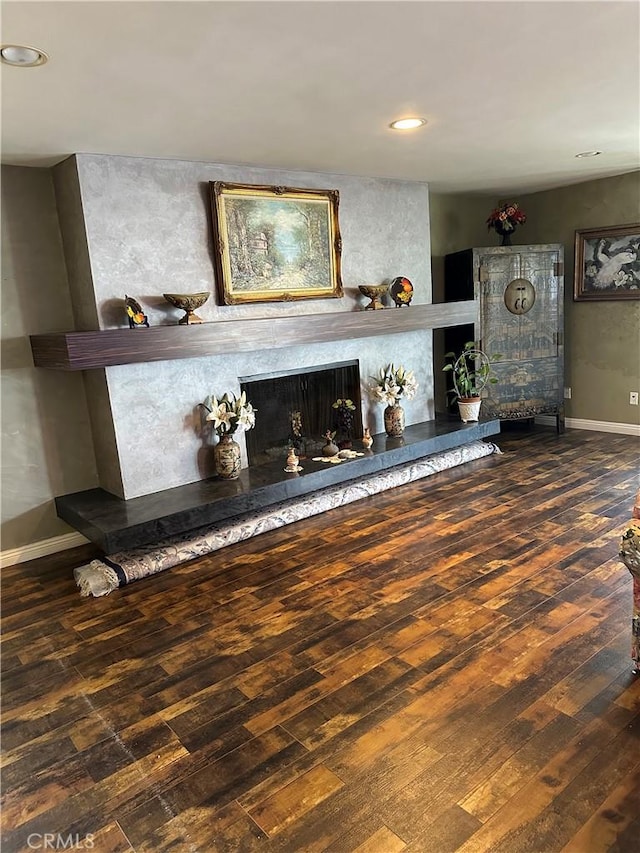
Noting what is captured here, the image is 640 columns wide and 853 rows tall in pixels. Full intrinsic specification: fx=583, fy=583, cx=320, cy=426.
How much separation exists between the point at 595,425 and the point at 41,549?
4996mm

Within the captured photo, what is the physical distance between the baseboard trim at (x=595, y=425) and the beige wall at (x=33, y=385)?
14.9 ft

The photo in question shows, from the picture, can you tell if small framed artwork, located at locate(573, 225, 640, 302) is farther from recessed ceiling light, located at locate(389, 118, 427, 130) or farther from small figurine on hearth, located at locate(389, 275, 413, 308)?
recessed ceiling light, located at locate(389, 118, 427, 130)

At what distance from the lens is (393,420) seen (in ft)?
15.6

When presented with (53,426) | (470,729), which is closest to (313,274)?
(53,426)

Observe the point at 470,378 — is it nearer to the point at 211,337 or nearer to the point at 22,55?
the point at 211,337

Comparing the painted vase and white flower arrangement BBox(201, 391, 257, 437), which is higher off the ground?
white flower arrangement BBox(201, 391, 257, 437)

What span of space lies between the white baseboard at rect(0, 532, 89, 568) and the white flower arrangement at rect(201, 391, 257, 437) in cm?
117

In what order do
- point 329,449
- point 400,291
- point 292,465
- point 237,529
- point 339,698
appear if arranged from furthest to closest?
point 400,291, point 329,449, point 292,465, point 237,529, point 339,698

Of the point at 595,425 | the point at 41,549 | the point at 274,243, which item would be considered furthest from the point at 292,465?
the point at 595,425

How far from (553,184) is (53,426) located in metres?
4.81

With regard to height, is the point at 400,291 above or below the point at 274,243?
below

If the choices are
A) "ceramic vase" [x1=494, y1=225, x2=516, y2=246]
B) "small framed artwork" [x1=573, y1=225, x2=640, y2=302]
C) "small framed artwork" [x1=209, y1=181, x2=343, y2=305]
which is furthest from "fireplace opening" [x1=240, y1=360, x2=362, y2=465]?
"small framed artwork" [x1=573, y1=225, x2=640, y2=302]

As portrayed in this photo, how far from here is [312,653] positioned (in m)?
2.41

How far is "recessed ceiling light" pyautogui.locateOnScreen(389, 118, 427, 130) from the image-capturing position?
295 cm
